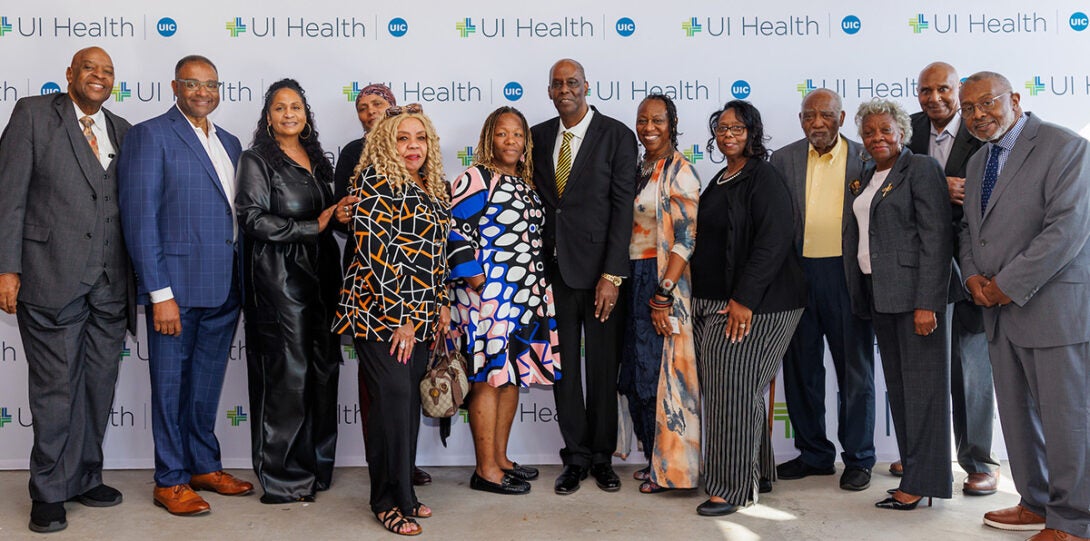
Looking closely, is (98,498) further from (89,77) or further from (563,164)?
(563,164)

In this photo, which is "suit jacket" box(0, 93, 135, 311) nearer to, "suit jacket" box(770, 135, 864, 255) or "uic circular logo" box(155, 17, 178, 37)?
"uic circular logo" box(155, 17, 178, 37)

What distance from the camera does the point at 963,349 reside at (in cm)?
409

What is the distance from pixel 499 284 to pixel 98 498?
2.15 meters

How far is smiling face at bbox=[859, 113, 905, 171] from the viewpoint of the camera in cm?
367

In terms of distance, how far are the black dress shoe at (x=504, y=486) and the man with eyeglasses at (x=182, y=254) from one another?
114 centimetres

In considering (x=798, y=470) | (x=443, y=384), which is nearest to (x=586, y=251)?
(x=443, y=384)

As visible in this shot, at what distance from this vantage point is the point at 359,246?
10.8 ft

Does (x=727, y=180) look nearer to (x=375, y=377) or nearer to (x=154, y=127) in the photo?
(x=375, y=377)

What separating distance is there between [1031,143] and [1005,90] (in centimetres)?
24

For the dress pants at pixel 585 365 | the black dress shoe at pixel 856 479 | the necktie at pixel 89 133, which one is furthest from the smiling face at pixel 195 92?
the black dress shoe at pixel 856 479

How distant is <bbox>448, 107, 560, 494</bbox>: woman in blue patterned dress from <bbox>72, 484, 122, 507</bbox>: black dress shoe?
1.74 m

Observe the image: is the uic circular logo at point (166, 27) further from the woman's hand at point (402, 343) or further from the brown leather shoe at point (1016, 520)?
the brown leather shoe at point (1016, 520)

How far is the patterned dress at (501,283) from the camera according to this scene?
12.4ft

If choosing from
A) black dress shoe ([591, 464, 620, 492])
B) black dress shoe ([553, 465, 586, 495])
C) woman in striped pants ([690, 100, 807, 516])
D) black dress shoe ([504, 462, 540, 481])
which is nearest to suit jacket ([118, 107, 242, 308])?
black dress shoe ([504, 462, 540, 481])
